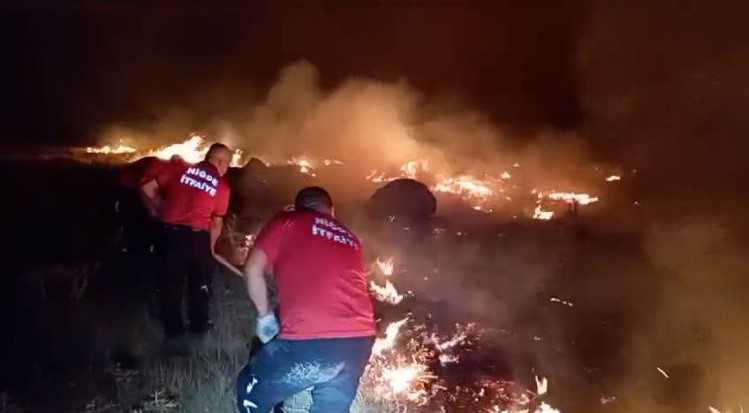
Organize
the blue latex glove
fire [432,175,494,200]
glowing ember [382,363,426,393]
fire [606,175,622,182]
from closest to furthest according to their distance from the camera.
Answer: the blue latex glove → glowing ember [382,363,426,393] → fire [432,175,494,200] → fire [606,175,622,182]

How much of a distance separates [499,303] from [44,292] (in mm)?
4905

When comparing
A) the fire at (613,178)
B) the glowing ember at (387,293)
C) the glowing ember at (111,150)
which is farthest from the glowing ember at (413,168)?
the glowing ember at (111,150)

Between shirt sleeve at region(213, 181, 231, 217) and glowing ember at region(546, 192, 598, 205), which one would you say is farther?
glowing ember at region(546, 192, 598, 205)

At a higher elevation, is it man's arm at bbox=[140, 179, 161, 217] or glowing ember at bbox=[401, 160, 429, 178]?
glowing ember at bbox=[401, 160, 429, 178]

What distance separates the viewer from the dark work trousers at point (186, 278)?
6.57 meters

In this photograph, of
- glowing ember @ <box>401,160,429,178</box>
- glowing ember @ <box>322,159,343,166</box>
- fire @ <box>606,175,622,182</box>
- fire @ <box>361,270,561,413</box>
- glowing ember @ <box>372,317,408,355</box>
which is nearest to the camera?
fire @ <box>361,270,561,413</box>

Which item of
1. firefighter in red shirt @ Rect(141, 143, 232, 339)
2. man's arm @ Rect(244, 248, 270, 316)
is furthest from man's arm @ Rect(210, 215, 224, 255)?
man's arm @ Rect(244, 248, 270, 316)

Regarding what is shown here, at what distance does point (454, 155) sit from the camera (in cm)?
1775

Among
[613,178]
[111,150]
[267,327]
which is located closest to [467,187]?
[613,178]

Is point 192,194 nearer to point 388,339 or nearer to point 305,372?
point 305,372

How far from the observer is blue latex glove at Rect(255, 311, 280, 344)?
185 inches

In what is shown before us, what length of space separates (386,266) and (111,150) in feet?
48.1

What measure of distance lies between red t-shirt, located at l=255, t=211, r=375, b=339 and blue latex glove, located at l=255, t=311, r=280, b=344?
21cm

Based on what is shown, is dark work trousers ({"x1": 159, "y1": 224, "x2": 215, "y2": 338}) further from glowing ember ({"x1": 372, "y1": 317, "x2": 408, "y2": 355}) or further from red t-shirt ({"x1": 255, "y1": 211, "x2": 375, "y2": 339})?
red t-shirt ({"x1": 255, "y1": 211, "x2": 375, "y2": 339})
